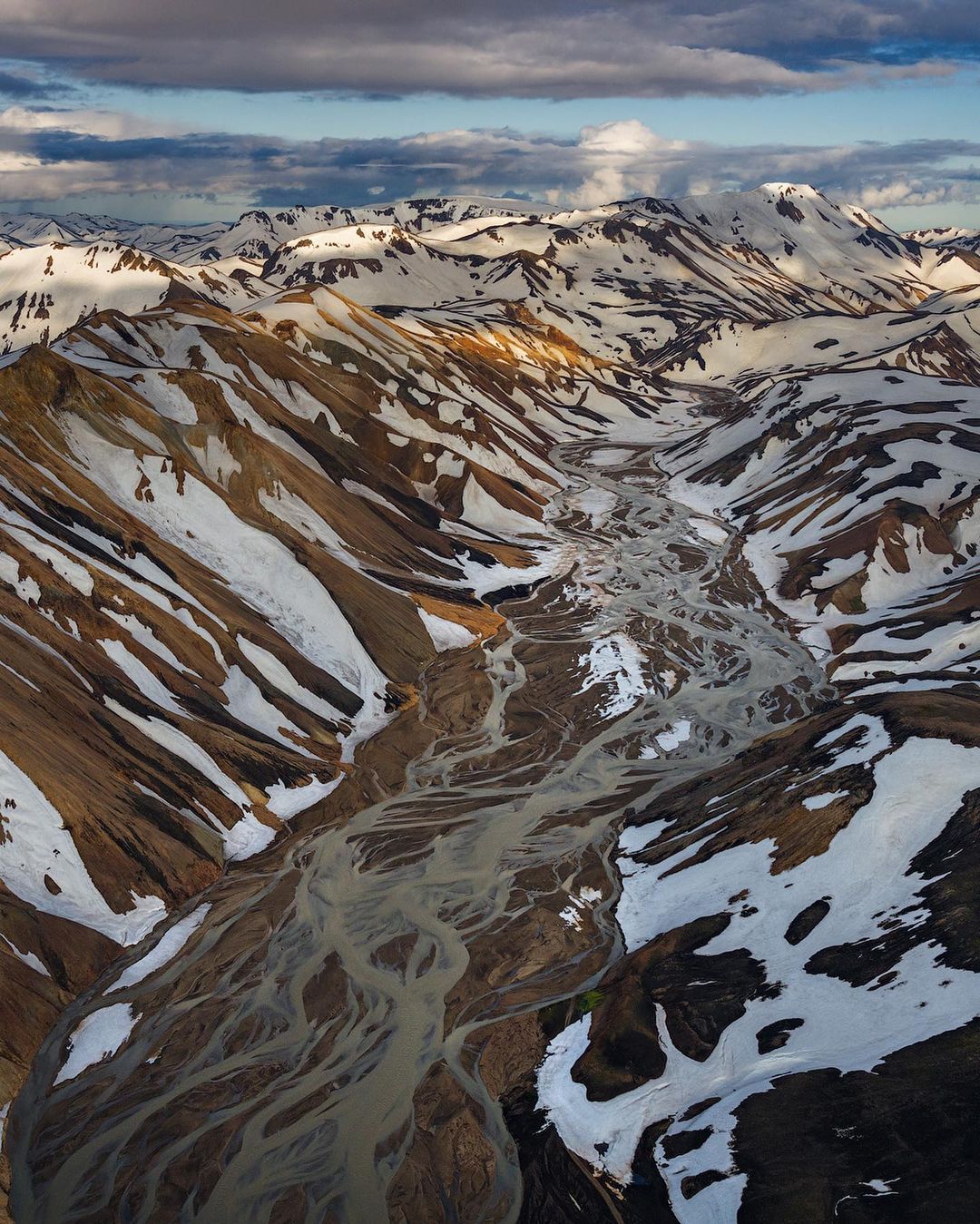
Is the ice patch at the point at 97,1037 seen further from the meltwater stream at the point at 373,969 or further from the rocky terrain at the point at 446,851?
the meltwater stream at the point at 373,969

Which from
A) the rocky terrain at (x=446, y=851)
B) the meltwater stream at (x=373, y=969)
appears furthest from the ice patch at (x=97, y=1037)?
the meltwater stream at (x=373, y=969)

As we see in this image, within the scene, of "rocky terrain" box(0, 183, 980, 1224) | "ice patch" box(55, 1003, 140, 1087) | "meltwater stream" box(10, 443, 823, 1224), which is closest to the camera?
"rocky terrain" box(0, 183, 980, 1224)

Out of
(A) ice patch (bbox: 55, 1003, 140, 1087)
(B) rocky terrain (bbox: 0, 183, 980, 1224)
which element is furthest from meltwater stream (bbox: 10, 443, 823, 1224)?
(A) ice patch (bbox: 55, 1003, 140, 1087)

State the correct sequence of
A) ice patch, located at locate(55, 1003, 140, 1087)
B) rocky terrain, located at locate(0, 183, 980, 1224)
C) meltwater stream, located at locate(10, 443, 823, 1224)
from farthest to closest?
1. ice patch, located at locate(55, 1003, 140, 1087)
2. meltwater stream, located at locate(10, 443, 823, 1224)
3. rocky terrain, located at locate(0, 183, 980, 1224)

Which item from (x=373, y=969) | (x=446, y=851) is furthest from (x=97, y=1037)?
(x=446, y=851)

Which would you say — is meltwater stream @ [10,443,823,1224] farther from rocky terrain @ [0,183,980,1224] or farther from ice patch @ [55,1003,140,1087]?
ice patch @ [55,1003,140,1087]

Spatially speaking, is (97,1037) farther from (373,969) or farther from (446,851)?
(446,851)

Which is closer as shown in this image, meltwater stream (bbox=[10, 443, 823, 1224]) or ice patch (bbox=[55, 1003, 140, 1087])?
meltwater stream (bbox=[10, 443, 823, 1224])
